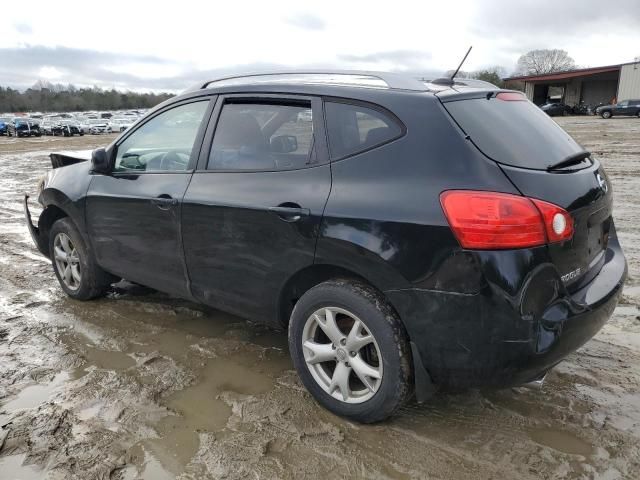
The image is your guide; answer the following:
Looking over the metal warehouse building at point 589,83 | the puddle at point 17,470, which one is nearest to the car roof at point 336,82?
the puddle at point 17,470

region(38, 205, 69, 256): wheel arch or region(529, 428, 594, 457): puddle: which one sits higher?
region(38, 205, 69, 256): wheel arch

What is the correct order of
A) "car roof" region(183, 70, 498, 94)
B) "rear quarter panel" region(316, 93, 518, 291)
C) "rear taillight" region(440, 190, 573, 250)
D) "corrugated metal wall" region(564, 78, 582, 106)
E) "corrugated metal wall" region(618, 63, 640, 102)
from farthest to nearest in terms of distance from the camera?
"corrugated metal wall" region(564, 78, 582, 106) → "corrugated metal wall" region(618, 63, 640, 102) → "car roof" region(183, 70, 498, 94) → "rear quarter panel" region(316, 93, 518, 291) → "rear taillight" region(440, 190, 573, 250)

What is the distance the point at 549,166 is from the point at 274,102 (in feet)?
5.17

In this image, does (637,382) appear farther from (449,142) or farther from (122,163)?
(122,163)

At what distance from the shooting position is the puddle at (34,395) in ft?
10.2

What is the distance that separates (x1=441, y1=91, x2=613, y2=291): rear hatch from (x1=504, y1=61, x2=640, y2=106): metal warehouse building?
1952 inches

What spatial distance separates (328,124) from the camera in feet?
9.45

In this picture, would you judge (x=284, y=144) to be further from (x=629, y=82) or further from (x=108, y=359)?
(x=629, y=82)

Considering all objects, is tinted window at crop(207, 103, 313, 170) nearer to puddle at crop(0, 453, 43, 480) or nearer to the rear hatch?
the rear hatch

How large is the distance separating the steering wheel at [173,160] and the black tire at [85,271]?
1214 millimetres

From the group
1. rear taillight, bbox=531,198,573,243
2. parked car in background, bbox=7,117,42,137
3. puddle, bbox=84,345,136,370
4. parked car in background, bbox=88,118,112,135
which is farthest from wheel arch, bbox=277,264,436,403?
parked car in background, bbox=88,118,112,135

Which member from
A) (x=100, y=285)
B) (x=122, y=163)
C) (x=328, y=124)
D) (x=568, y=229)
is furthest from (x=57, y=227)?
(x=568, y=229)

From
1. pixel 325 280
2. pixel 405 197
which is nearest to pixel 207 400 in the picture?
pixel 325 280

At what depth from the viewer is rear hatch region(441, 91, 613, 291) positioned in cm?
244
